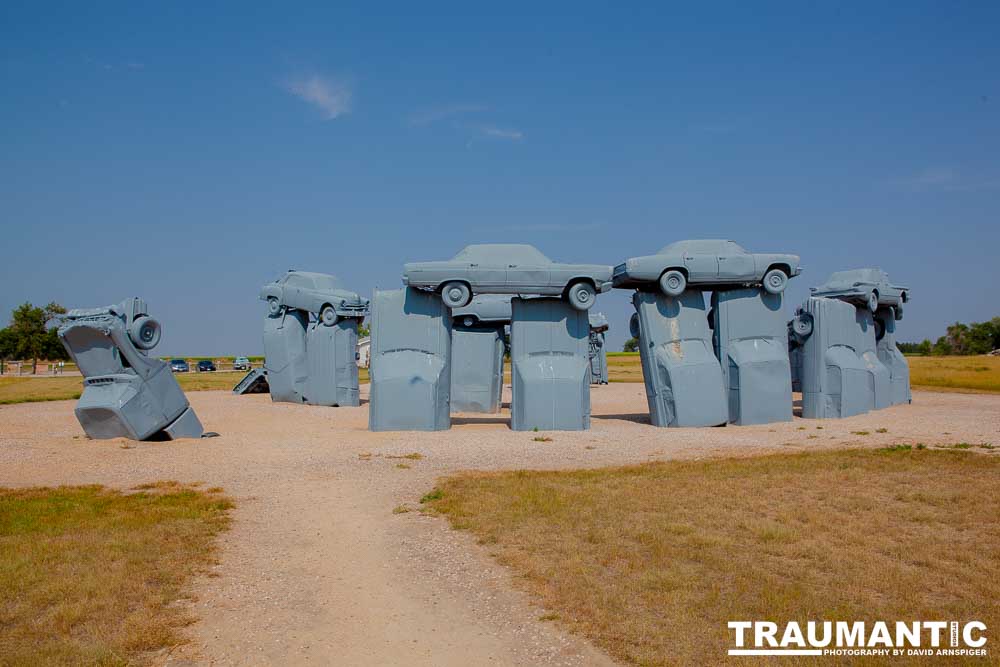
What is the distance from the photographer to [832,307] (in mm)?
21031

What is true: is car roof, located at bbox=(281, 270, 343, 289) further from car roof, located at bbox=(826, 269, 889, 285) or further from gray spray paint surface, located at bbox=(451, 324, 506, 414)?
car roof, located at bbox=(826, 269, 889, 285)

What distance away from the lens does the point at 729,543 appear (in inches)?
301

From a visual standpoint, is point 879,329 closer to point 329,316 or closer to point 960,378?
point 960,378

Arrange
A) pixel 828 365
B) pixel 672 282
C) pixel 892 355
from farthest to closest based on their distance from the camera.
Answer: pixel 892 355
pixel 828 365
pixel 672 282

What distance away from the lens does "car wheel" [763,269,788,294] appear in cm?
1917

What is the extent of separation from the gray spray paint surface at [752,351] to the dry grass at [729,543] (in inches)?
279

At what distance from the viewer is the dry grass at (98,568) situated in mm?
5359

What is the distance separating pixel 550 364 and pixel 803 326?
8025 mm

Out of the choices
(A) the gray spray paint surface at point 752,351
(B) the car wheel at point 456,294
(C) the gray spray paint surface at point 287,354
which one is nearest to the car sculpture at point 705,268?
(A) the gray spray paint surface at point 752,351

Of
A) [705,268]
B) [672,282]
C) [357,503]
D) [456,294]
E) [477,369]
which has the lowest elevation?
[357,503]

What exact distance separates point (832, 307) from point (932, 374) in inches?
1035

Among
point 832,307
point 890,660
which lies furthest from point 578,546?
point 832,307

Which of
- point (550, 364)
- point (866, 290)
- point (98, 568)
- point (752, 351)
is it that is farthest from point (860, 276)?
point (98, 568)

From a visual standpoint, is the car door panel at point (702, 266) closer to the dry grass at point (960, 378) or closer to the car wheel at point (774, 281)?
the car wheel at point (774, 281)
